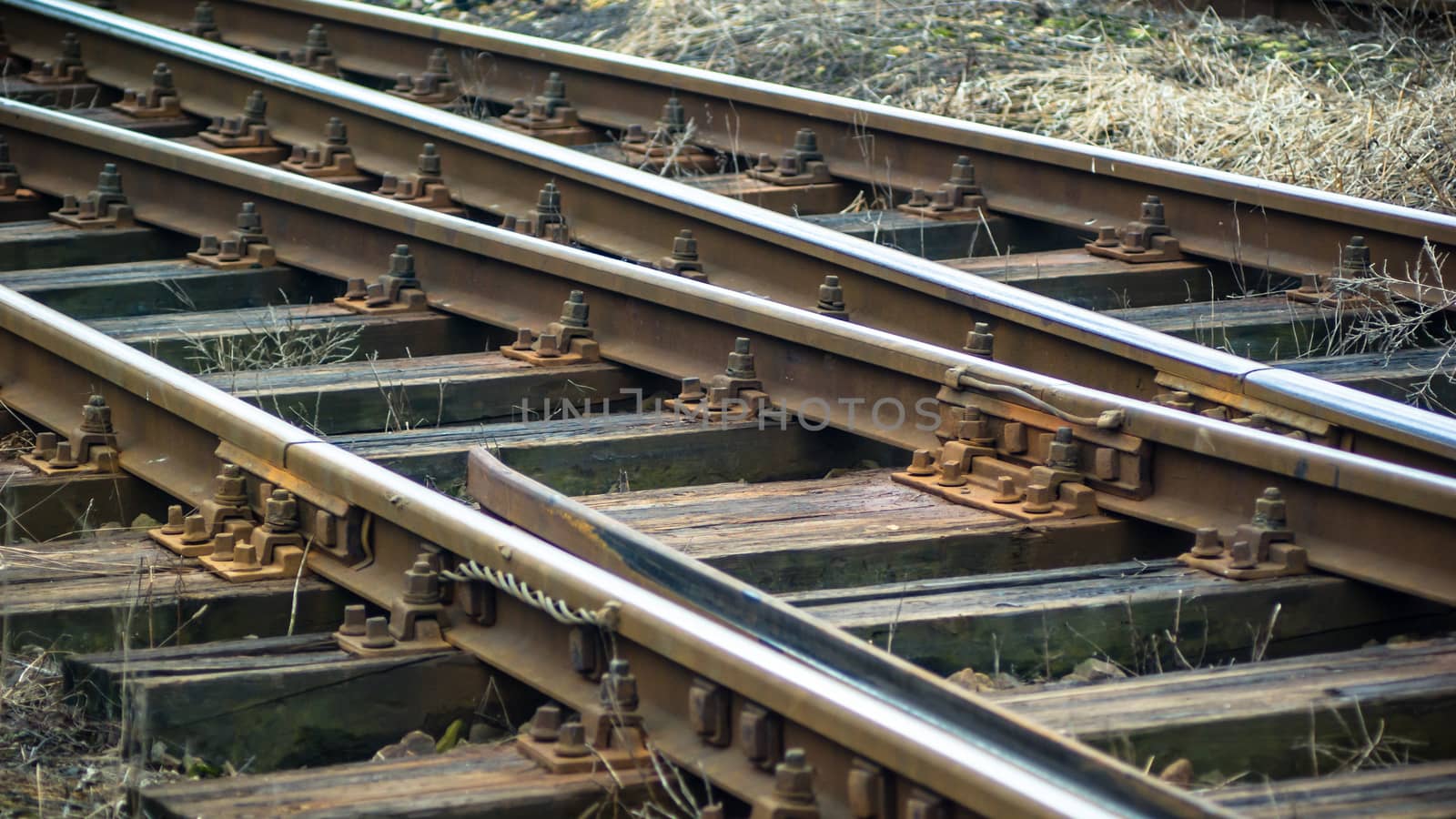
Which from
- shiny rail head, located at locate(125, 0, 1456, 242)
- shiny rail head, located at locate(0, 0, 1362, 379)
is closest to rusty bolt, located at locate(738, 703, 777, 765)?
shiny rail head, located at locate(0, 0, 1362, 379)

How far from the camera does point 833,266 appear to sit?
238 inches

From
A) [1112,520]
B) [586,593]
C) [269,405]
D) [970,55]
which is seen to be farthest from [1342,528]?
[970,55]

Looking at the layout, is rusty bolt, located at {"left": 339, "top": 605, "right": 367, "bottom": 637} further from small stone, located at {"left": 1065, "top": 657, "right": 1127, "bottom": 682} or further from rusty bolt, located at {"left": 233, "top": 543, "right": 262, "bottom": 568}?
small stone, located at {"left": 1065, "top": 657, "right": 1127, "bottom": 682}

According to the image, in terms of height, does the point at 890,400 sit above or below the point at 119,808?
above

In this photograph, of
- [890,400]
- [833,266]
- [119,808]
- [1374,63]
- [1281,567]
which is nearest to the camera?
[119,808]

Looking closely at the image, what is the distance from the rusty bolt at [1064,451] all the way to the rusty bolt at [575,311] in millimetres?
1769

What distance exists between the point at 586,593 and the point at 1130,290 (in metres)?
3.39

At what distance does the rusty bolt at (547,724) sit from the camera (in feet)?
11.2

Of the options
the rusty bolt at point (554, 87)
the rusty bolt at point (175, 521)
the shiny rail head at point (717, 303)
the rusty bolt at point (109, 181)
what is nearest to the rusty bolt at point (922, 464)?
the shiny rail head at point (717, 303)

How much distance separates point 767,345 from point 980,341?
58 centimetres

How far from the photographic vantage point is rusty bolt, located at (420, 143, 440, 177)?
759 cm

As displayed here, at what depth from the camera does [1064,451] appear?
14.6ft

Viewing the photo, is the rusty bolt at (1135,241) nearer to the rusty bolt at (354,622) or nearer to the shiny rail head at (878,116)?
the shiny rail head at (878,116)

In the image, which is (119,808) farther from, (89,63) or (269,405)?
(89,63)
